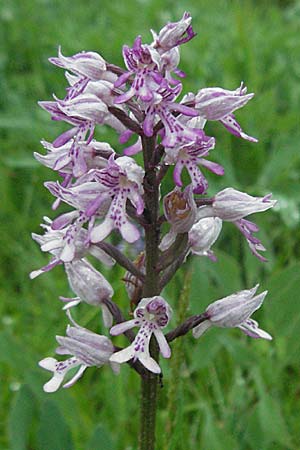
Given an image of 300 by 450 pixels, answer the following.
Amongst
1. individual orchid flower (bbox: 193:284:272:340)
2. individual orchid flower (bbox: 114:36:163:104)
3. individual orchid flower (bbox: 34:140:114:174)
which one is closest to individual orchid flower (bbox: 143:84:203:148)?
individual orchid flower (bbox: 114:36:163:104)

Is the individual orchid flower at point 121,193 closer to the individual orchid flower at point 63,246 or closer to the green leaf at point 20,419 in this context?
the individual orchid flower at point 63,246

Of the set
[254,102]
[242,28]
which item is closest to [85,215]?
[254,102]

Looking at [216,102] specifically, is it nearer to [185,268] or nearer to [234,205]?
[234,205]

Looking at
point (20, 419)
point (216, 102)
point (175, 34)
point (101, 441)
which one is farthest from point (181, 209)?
point (20, 419)

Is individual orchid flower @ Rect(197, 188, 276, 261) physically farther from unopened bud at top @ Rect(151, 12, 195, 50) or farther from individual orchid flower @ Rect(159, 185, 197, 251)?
unopened bud at top @ Rect(151, 12, 195, 50)

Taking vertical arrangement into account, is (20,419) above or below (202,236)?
below

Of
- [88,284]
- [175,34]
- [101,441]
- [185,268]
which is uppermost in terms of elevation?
[175,34]
